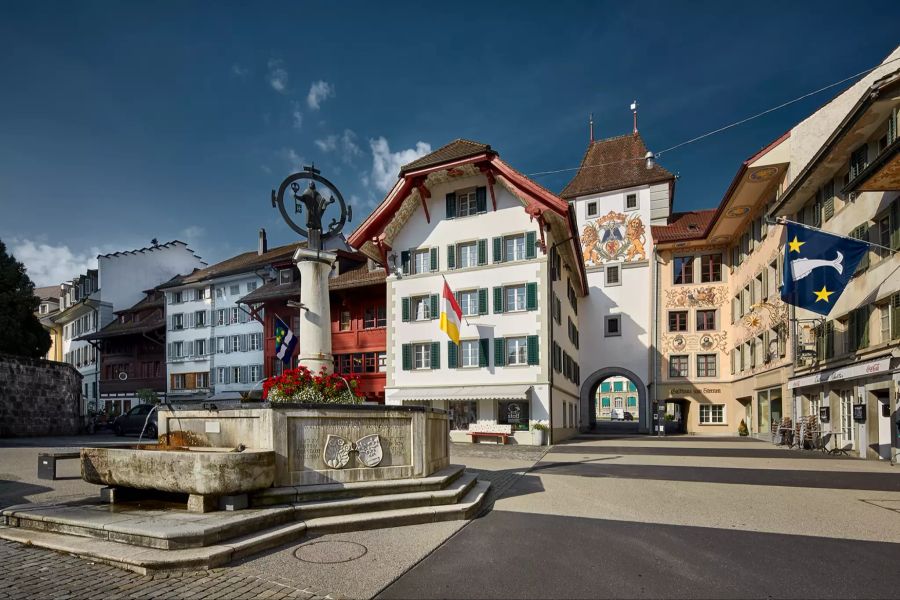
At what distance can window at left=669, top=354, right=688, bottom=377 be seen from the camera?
116ft

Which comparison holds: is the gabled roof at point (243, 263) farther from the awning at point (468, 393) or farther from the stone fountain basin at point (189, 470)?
the stone fountain basin at point (189, 470)

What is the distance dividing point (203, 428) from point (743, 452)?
A: 64.3 ft

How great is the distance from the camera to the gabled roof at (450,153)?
25.6 m

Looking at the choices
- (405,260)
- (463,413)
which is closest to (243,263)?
(405,260)

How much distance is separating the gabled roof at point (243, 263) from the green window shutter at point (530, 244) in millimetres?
18567

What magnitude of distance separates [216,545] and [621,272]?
34.5 meters

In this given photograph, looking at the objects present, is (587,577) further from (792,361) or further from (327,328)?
(792,361)

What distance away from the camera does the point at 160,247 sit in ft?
174

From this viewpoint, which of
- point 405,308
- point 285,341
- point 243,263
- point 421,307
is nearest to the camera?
point 285,341

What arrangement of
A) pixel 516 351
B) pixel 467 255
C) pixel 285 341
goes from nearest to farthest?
pixel 285 341 < pixel 516 351 < pixel 467 255

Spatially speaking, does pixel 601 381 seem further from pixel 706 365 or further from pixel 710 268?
pixel 710 268

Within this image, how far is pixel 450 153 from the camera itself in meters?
26.8

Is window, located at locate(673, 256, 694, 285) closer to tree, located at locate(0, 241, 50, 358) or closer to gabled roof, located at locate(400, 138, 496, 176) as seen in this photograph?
gabled roof, located at locate(400, 138, 496, 176)

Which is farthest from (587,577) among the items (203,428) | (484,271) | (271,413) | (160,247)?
(160,247)
